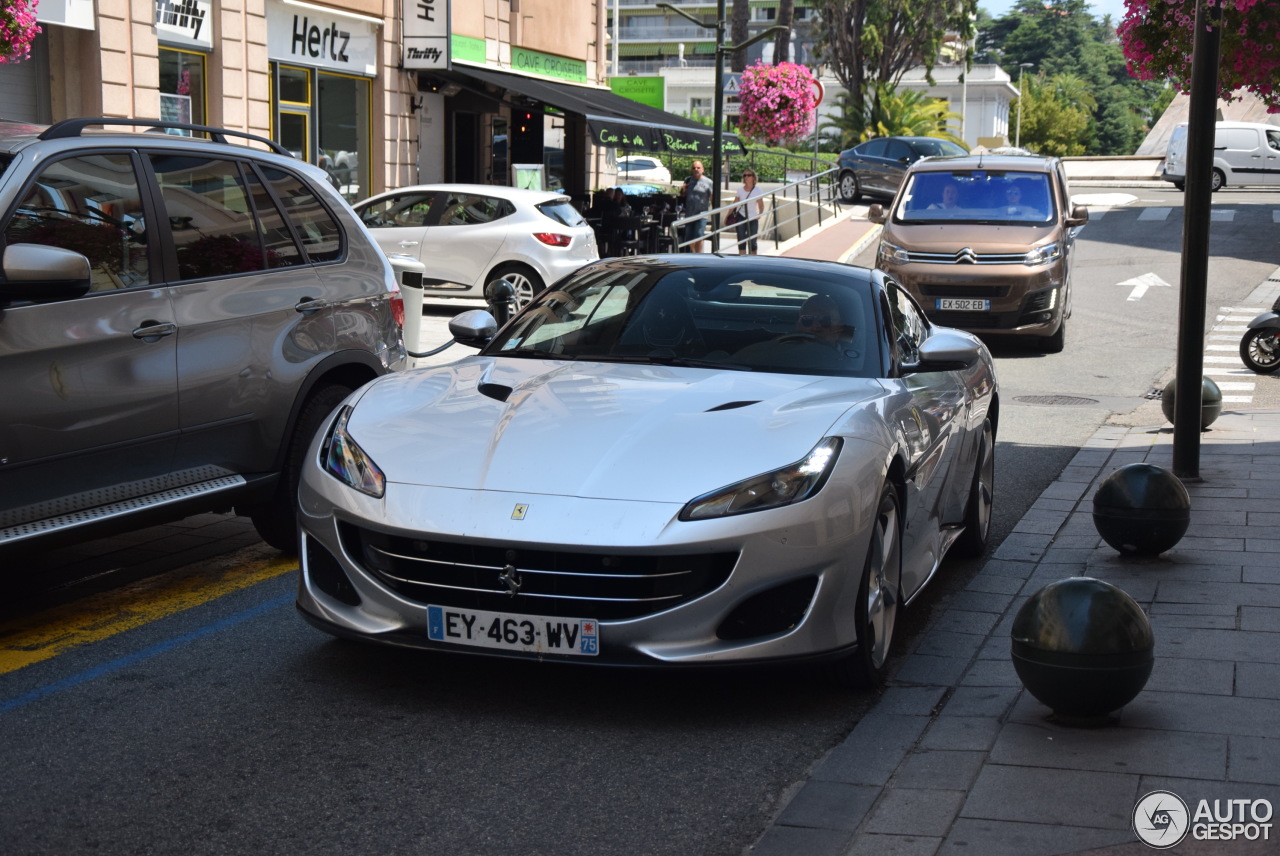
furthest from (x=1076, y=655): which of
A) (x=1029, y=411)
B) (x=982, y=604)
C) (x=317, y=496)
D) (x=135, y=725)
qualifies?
(x=1029, y=411)

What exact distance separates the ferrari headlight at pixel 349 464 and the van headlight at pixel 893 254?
476 inches

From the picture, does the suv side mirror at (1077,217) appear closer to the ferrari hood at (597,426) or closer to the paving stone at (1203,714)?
the ferrari hood at (597,426)

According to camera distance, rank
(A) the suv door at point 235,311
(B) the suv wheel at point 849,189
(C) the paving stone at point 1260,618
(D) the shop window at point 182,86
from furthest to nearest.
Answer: (B) the suv wheel at point 849,189 → (D) the shop window at point 182,86 → (A) the suv door at point 235,311 → (C) the paving stone at point 1260,618

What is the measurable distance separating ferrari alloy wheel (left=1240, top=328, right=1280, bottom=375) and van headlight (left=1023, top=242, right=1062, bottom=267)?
2.27 meters

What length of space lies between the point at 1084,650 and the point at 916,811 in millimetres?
879

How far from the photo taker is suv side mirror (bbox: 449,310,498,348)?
21.0ft

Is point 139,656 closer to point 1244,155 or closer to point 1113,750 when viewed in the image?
point 1113,750

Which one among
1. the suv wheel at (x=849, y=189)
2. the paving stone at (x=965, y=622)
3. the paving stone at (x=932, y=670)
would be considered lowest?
the paving stone at (x=965, y=622)

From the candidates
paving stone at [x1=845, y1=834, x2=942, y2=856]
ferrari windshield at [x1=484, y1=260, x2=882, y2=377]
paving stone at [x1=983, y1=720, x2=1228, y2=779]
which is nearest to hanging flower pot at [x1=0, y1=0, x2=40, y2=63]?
ferrari windshield at [x1=484, y1=260, x2=882, y2=377]

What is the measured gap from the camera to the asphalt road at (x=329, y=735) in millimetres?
3875

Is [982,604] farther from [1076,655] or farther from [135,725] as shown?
[135,725]

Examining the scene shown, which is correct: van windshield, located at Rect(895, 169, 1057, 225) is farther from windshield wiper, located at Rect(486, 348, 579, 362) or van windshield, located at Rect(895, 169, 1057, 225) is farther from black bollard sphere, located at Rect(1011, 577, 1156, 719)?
black bollard sphere, located at Rect(1011, 577, 1156, 719)

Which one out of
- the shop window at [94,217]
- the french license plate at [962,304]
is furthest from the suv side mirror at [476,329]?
the french license plate at [962,304]

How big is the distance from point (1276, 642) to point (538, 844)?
9.94 feet
